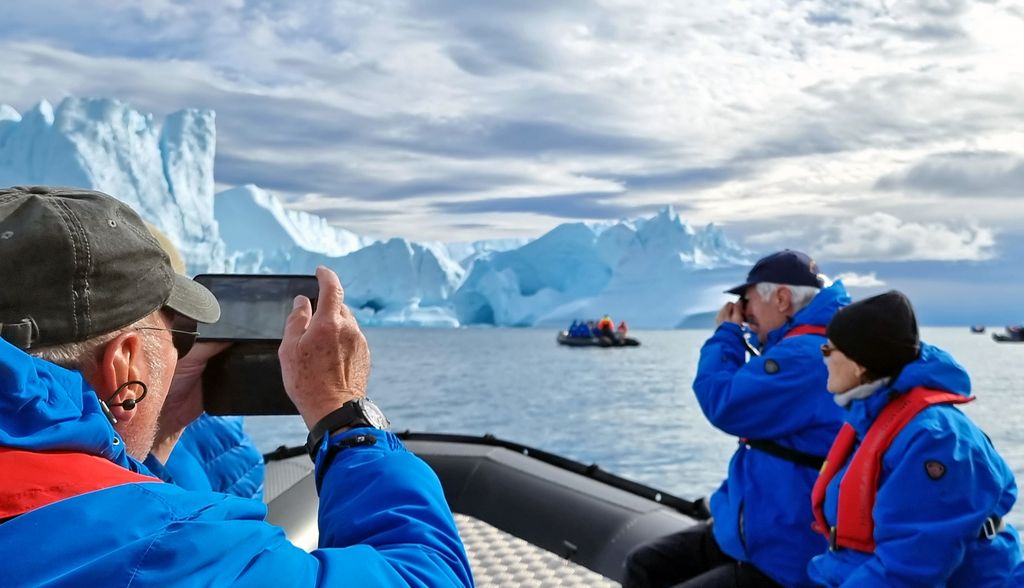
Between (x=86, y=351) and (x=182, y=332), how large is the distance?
0.53ft

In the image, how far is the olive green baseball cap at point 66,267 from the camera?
725 mm

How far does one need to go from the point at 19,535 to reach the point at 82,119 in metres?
26.7

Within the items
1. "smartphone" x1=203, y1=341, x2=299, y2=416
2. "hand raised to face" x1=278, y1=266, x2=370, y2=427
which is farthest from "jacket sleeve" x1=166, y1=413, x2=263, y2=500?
"hand raised to face" x1=278, y1=266, x2=370, y2=427

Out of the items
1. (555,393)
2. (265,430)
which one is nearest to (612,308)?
(555,393)

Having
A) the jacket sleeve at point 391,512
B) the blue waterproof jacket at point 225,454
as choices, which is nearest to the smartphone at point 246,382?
the jacket sleeve at point 391,512

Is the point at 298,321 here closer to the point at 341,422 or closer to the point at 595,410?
the point at 341,422

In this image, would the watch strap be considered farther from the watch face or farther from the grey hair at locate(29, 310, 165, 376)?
the grey hair at locate(29, 310, 165, 376)

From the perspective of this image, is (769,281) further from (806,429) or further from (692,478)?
(692,478)

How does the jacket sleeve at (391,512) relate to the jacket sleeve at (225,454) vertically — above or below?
above

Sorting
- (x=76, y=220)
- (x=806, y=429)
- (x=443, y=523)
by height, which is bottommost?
(x=806, y=429)

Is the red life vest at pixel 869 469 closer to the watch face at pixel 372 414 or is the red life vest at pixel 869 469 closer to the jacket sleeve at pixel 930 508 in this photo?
the jacket sleeve at pixel 930 508

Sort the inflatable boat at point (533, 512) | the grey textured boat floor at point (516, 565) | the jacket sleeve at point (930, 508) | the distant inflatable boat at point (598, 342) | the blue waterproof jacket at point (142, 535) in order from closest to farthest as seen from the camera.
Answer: the blue waterproof jacket at point (142, 535)
the jacket sleeve at point (930, 508)
the grey textured boat floor at point (516, 565)
the inflatable boat at point (533, 512)
the distant inflatable boat at point (598, 342)

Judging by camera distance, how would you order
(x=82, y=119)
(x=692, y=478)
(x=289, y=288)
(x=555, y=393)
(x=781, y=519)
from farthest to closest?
(x=82, y=119) < (x=555, y=393) < (x=692, y=478) < (x=781, y=519) < (x=289, y=288)

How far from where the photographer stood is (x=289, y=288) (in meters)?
1.05
